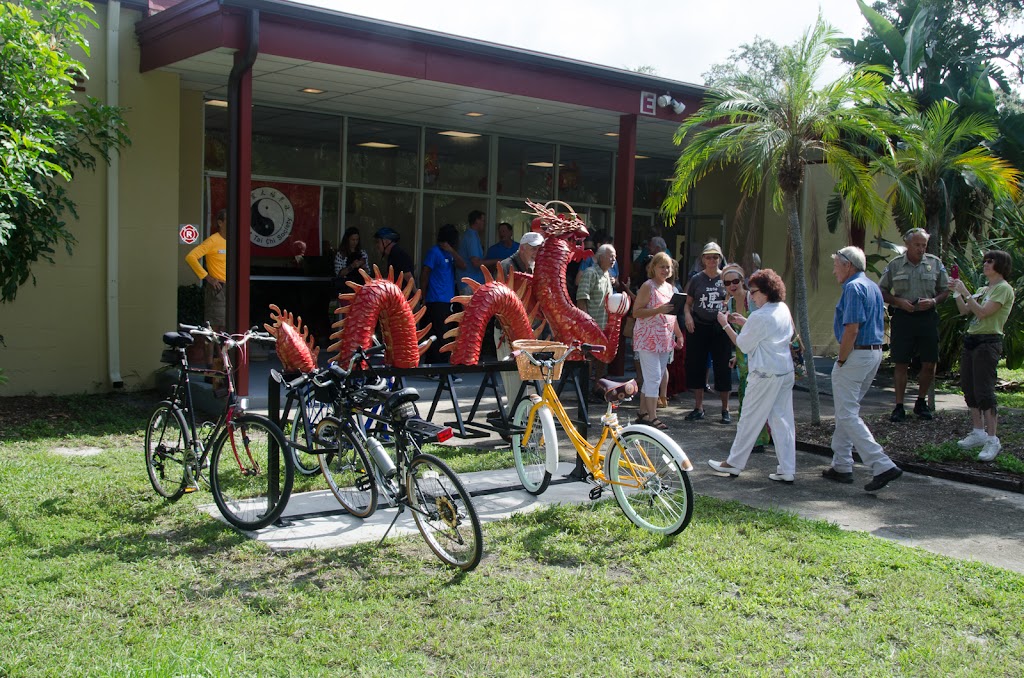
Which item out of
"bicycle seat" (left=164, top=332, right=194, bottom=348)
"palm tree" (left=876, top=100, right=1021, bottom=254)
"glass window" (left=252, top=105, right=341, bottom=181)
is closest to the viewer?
"bicycle seat" (left=164, top=332, right=194, bottom=348)

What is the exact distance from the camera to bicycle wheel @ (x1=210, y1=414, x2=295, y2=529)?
5562 millimetres

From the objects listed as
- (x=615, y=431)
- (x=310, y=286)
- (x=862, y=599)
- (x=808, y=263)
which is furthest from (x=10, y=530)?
(x=808, y=263)

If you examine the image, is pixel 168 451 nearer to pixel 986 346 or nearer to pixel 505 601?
pixel 505 601

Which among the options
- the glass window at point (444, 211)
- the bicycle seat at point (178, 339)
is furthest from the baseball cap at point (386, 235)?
the bicycle seat at point (178, 339)

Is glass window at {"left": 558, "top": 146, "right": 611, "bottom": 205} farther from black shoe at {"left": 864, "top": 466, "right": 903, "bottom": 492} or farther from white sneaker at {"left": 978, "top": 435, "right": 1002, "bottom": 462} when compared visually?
black shoe at {"left": 864, "top": 466, "right": 903, "bottom": 492}

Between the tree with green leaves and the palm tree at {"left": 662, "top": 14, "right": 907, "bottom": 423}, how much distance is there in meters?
6.12

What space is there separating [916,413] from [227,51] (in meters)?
8.03

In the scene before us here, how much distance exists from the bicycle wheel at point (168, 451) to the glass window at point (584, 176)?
10.8m

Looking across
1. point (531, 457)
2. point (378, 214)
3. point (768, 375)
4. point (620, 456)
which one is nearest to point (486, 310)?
point (531, 457)

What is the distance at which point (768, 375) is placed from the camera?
7.09 m

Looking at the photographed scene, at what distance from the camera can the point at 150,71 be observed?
10227 mm

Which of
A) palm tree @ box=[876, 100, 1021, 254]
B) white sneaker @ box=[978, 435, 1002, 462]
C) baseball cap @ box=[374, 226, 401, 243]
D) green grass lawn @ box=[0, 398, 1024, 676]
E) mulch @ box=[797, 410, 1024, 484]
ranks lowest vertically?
green grass lawn @ box=[0, 398, 1024, 676]

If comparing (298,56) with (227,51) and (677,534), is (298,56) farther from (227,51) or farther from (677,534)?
(677,534)

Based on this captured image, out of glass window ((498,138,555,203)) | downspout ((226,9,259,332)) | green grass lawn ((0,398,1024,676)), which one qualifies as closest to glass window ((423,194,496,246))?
glass window ((498,138,555,203))
